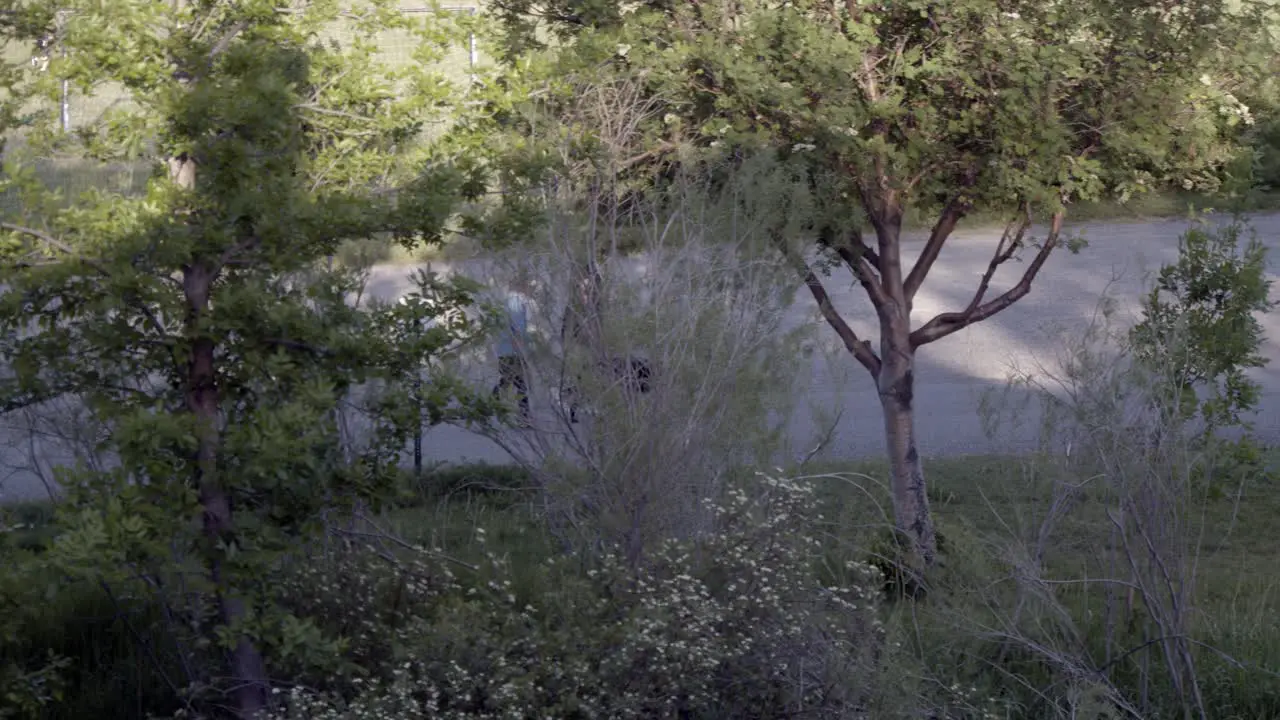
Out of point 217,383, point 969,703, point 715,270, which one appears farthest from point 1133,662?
point 217,383

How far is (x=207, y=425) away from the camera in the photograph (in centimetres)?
459

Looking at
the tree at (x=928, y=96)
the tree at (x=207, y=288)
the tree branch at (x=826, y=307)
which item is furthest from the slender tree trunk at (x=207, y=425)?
the tree branch at (x=826, y=307)

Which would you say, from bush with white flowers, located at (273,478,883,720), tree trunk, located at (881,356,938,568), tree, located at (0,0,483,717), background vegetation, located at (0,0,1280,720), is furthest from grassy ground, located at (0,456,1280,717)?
tree, located at (0,0,483,717)

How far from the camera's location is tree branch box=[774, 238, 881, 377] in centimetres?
663

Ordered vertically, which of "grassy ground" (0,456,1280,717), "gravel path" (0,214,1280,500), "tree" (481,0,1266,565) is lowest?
"gravel path" (0,214,1280,500)

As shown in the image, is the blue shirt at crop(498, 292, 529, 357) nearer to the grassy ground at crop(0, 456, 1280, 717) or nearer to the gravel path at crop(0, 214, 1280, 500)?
the grassy ground at crop(0, 456, 1280, 717)

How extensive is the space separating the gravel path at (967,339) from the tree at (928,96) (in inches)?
26.1

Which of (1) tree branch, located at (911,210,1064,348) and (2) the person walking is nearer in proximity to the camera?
(2) the person walking

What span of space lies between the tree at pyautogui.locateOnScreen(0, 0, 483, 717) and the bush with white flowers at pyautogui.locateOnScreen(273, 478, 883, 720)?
1.85ft

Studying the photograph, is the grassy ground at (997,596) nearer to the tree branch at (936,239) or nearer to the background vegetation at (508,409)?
the background vegetation at (508,409)

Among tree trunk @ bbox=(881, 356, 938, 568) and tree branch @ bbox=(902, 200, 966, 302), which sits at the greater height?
tree branch @ bbox=(902, 200, 966, 302)

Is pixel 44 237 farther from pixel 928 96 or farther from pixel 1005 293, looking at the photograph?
pixel 1005 293

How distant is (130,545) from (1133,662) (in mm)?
3892

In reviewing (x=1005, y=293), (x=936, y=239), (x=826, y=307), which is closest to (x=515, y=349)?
(x=826, y=307)
